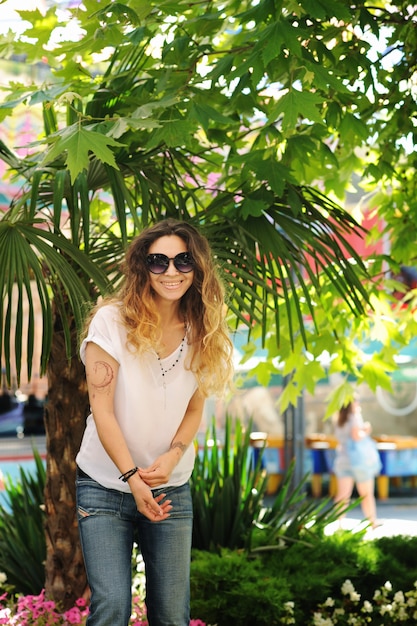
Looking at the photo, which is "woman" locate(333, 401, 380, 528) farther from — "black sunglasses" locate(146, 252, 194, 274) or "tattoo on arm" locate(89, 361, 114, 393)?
"tattoo on arm" locate(89, 361, 114, 393)

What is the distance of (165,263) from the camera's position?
10.0 feet

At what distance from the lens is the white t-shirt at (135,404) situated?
2.94 metres

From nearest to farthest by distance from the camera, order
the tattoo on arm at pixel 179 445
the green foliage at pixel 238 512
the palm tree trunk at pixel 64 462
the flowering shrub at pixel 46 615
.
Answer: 1. the tattoo on arm at pixel 179 445
2. the flowering shrub at pixel 46 615
3. the palm tree trunk at pixel 64 462
4. the green foliage at pixel 238 512

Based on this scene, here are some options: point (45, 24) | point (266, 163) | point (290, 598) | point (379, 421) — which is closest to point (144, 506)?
point (266, 163)

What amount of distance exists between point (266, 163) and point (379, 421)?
332 inches

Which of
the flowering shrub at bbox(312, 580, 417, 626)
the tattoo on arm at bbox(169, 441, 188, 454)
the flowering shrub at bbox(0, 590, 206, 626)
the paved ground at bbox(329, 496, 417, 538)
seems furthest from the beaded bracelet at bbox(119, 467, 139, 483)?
the paved ground at bbox(329, 496, 417, 538)

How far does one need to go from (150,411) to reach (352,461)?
6.98 meters

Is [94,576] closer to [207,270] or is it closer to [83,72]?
[207,270]

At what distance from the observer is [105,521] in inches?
114

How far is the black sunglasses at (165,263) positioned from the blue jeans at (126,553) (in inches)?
27.1

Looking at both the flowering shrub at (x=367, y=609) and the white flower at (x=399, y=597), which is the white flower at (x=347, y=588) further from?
the white flower at (x=399, y=597)

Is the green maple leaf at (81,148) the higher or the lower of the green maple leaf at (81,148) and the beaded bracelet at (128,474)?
the higher

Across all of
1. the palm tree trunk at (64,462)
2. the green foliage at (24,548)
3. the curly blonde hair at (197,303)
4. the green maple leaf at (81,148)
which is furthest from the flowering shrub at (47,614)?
the green maple leaf at (81,148)

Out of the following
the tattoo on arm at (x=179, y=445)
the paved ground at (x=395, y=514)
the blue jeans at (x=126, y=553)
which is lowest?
the paved ground at (x=395, y=514)
